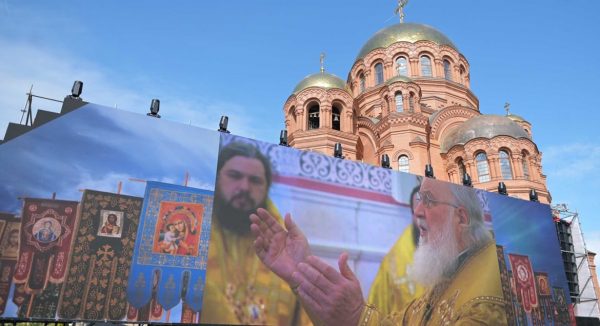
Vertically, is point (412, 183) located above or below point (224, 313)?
above

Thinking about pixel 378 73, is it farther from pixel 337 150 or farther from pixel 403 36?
pixel 337 150

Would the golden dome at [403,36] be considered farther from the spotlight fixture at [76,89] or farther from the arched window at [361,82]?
the spotlight fixture at [76,89]

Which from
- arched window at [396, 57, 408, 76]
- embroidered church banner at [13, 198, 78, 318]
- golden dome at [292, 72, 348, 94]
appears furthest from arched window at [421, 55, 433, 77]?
embroidered church banner at [13, 198, 78, 318]

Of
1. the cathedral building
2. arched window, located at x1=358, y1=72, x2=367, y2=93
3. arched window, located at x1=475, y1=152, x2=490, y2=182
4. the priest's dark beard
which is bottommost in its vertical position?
the priest's dark beard

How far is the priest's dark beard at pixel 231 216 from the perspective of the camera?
9367mm

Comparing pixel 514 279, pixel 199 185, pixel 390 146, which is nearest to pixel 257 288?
pixel 199 185

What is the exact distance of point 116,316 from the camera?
312 inches

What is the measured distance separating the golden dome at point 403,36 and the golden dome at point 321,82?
7011 mm

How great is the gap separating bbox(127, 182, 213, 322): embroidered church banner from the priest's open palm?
1.13m

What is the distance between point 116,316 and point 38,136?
3.67 m

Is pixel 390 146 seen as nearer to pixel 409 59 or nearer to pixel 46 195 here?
pixel 409 59

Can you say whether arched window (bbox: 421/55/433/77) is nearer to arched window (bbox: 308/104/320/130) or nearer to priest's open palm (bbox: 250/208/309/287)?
arched window (bbox: 308/104/320/130)

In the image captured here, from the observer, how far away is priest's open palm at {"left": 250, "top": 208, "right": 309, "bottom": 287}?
9.48 m

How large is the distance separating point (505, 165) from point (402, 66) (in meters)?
9.80
